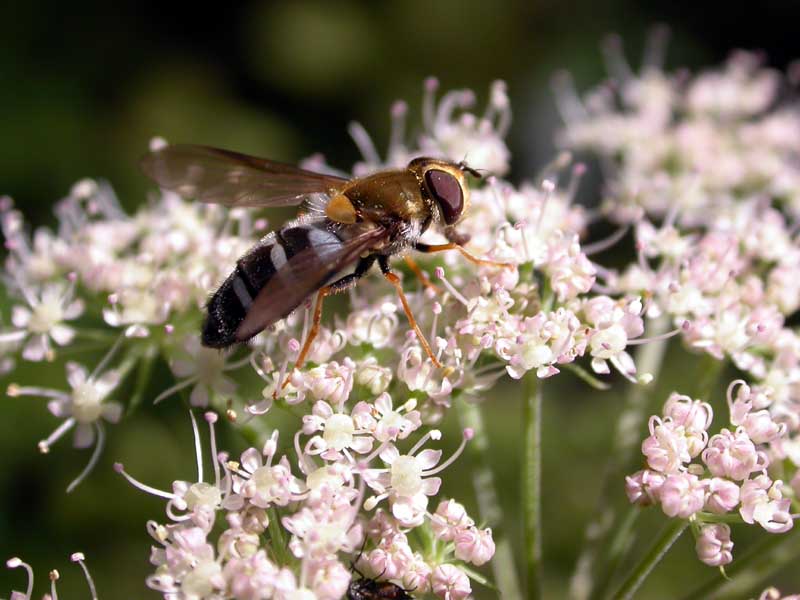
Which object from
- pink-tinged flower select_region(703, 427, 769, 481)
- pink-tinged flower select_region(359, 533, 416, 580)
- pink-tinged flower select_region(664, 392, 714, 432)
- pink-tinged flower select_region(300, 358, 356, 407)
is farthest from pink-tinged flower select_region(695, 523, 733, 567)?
pink-tinged flower select_region(300, 358, 356, 407)

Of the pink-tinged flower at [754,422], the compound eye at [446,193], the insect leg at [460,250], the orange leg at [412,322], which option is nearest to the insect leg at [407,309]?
the orange leg at [412,322]

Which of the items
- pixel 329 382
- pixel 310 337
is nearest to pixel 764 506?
pixel 329 382

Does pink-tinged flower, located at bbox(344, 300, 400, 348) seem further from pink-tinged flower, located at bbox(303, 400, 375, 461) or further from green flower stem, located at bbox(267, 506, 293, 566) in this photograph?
green flower stem, located at bbox(267, 506, 293, 566)

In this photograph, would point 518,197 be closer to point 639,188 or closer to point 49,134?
point 639,188

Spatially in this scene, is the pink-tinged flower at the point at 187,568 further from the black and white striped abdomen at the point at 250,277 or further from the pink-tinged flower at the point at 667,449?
the pink-tinged flower at the point at 667,449

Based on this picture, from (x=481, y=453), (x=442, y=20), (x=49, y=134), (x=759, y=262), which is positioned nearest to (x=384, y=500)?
(x=481, y=453)
